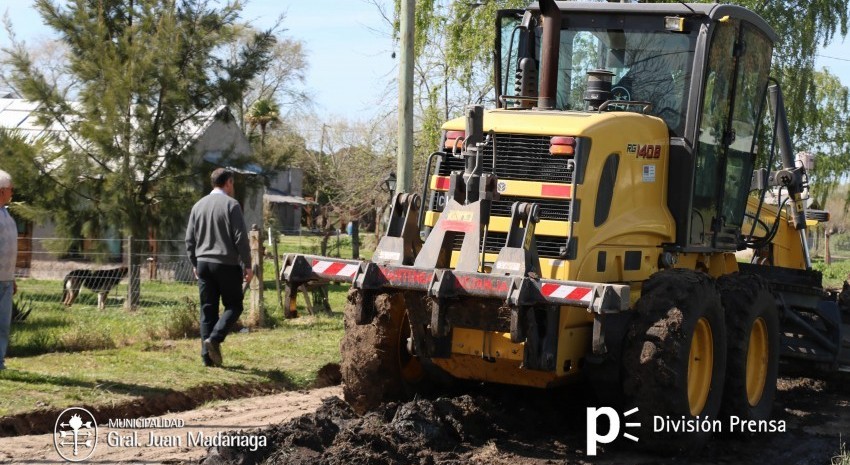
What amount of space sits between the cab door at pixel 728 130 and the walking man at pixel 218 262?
4.46m

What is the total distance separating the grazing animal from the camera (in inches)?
694

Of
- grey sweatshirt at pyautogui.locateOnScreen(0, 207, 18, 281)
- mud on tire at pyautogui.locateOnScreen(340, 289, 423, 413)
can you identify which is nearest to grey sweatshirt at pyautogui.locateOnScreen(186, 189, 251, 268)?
grey sweatshirt at pyautogui.locateOnScreen(0, 207, 18, 281)

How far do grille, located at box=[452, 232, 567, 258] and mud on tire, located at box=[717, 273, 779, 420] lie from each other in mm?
1699

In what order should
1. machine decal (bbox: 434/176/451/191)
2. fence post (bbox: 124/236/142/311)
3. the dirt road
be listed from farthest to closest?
fence post (bbox: 124/236/142/311) < machine decal (bbox: 434/176/451/191) < the dirt road

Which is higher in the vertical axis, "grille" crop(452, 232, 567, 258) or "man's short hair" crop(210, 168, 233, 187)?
"man's short hair" crop(210, 168, 233, 187)

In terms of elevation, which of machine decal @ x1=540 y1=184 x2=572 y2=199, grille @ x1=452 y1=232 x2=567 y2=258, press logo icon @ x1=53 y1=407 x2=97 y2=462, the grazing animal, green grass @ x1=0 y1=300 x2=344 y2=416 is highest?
machine decal @ x1=540 y1=184 x2=572 y2=199

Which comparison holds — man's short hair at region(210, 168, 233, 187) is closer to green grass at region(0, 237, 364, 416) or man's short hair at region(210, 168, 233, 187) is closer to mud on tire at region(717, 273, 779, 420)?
green grass at region(0, 237, 364, 416)

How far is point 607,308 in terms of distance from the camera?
7.32 m

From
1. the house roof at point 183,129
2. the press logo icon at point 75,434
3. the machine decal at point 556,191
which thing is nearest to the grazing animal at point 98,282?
the house roof at point 183,129

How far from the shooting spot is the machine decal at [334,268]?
326 inches

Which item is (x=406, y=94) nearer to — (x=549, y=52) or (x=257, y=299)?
(x=257, y=299)

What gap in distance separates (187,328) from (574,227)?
6.97 m

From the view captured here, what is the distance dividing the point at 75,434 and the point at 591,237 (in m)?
4.07

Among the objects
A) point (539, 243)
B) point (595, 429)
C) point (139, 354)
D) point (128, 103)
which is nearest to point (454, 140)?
point (539, 243)
